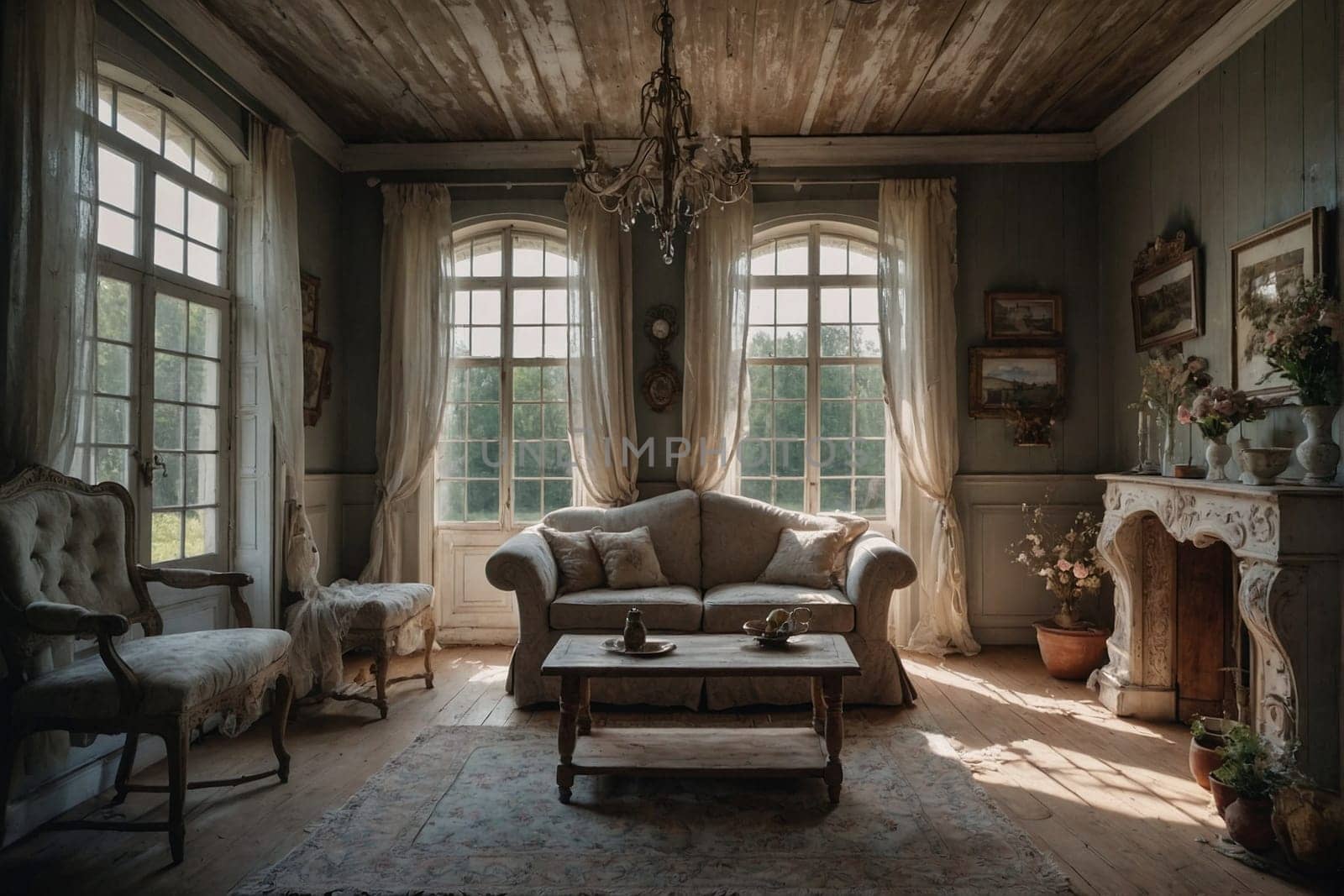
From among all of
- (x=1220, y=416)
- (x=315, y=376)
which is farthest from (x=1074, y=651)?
(x=315, y=376)

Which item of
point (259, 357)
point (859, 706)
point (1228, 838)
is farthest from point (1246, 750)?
point (259, 357)

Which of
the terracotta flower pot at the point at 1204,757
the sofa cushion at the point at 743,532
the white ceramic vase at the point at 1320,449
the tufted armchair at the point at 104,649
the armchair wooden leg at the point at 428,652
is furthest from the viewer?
the sofa cushion at the point at 743,532

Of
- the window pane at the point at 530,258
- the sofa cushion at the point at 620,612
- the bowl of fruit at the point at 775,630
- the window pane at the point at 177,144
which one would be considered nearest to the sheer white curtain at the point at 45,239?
the window pane at the point at 177,144

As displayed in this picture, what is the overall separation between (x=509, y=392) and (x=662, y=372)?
1.09 m

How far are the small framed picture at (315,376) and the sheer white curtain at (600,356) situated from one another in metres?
1.55

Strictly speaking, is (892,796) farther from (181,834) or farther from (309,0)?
(309,0)

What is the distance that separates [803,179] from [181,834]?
4828 mm

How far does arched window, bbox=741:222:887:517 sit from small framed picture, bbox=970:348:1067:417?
2.05 feet

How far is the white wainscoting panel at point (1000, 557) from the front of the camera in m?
5.26

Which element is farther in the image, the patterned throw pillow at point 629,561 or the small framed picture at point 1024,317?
the small framed picture at point 1024,317

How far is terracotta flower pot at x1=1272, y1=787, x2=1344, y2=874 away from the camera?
238 cm

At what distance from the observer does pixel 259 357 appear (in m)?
4.20

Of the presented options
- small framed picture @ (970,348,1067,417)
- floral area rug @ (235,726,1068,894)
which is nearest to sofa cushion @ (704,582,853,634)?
floral area rug @ (235,726,1068,894)

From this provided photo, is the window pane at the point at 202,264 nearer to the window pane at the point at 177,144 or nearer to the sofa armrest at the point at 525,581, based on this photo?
the window pane at the point at 177,144
